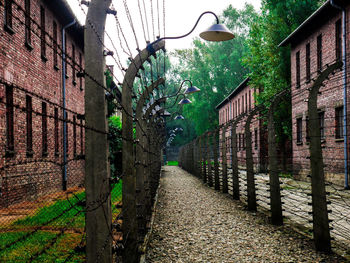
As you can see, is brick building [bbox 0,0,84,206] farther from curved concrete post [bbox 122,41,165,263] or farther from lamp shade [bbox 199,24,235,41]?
curved concrete post [bbox 122,41,165,263]

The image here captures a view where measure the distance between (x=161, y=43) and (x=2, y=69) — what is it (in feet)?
19.0

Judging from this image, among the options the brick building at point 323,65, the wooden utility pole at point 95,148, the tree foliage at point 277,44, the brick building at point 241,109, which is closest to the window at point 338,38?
the brick building at point 323,65

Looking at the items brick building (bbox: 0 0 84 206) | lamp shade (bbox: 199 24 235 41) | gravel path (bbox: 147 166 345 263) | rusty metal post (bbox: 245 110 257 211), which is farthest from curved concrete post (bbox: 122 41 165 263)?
rusty metal post (bbox: 245 110 257 211)

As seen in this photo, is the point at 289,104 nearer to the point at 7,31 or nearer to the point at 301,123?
the point at 301,123

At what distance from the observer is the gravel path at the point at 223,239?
18.9ft

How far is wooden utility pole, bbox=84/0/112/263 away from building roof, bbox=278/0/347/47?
54.2ft

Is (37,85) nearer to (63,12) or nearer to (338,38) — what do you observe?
(63,12)

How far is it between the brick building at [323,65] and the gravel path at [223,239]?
24.1 feet

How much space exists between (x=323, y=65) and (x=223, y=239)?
555 inches

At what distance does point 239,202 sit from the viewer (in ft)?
38.4

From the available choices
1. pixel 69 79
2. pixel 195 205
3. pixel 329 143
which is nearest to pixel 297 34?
pixel 329 143

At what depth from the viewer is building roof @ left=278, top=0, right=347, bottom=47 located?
1779 centimetres

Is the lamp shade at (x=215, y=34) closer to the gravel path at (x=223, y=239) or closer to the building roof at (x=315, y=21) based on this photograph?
the gravel path at (x=223, y=239)

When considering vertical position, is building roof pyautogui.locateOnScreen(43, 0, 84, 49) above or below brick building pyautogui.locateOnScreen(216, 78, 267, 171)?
above
